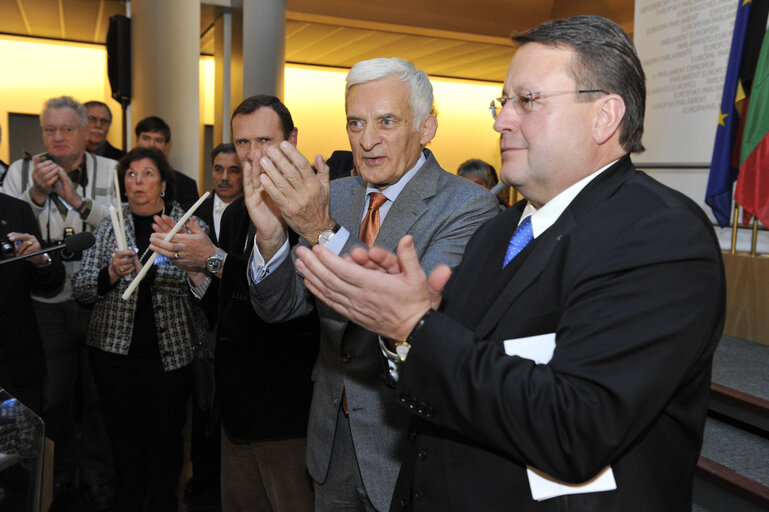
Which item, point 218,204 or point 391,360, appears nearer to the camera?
point 391,360

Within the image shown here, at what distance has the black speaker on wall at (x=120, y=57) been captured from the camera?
6.05 m

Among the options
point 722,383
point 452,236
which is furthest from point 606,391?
point 722,383

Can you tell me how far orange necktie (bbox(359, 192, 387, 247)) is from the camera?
1859 mm

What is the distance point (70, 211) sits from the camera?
356 cm

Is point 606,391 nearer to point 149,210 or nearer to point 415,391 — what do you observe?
point 415,391

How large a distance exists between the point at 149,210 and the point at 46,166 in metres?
0.63

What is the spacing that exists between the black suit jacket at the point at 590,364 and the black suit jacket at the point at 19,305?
7.73ft

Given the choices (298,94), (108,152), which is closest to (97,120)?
(108,152)

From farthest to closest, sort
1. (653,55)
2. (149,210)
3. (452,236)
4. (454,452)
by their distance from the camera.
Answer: (653,55)
(149,210)
(452,236)
(454,452)

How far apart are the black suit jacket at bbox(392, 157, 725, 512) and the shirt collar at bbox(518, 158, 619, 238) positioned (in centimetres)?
3

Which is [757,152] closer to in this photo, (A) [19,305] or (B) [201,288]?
(B) [201,288]

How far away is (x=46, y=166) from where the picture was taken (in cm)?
337

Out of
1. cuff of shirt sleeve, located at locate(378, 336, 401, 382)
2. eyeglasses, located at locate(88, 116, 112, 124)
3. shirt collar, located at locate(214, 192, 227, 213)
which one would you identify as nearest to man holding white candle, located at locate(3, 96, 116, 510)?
shirt collar, located at locate(214, 192, 227, 213)

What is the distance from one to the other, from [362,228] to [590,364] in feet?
3.33
